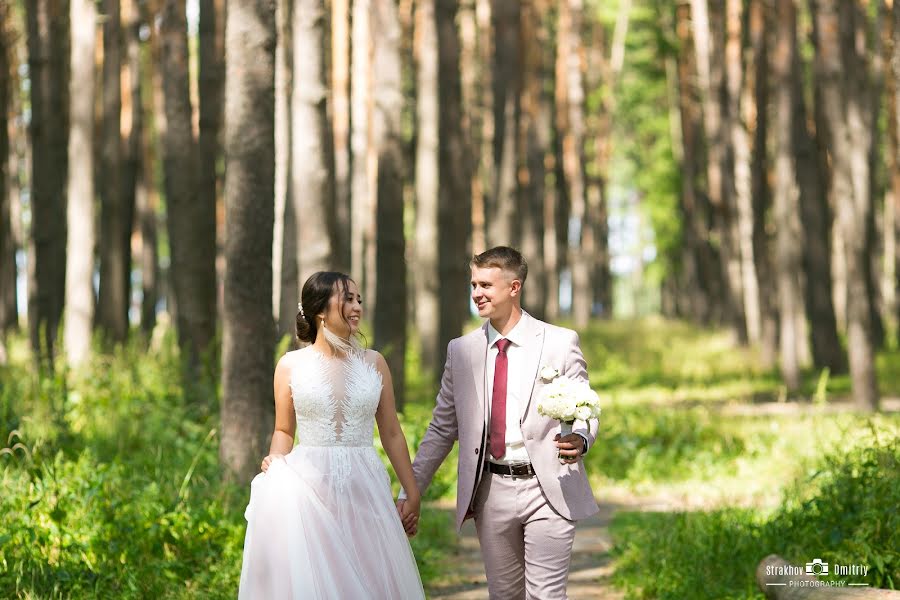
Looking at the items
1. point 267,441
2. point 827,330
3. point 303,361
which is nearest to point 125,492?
point 267,441

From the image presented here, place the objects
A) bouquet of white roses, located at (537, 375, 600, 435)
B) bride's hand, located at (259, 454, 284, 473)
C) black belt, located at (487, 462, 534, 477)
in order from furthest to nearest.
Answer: bride's hand, located at (259, 454, 284, 473), black belt, located at (487, 462, 534, 477), bouquet of white roses, located at (537, 375, 600, 435)

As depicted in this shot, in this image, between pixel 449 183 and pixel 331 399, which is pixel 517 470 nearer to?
pixel 331 399

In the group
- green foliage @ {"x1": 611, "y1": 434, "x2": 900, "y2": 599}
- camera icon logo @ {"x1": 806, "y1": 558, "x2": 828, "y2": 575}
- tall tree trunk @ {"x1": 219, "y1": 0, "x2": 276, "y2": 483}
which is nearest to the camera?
camera icon logo @ {"x1": 806, "y1": 558, "x2": 828, "y2": 575}

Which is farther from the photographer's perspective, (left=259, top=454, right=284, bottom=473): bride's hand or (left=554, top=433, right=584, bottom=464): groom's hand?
(left=259, top=454, right=284, bottom=473): bride's hand

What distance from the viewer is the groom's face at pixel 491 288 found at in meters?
5.57

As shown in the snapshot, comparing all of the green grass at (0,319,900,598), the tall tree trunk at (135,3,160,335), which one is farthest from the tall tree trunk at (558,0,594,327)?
the green grass at (0,319,900,598)

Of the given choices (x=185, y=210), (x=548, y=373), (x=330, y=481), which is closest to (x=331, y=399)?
(x=330, y=481)

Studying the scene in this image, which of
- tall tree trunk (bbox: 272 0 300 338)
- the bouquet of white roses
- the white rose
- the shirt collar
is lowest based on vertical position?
the bouquet of white roses

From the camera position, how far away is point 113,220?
19.6 m

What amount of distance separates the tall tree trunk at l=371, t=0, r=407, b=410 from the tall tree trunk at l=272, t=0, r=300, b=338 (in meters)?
1.15

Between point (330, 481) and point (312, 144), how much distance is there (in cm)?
653

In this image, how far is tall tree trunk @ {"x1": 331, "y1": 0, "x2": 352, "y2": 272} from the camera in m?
22.7

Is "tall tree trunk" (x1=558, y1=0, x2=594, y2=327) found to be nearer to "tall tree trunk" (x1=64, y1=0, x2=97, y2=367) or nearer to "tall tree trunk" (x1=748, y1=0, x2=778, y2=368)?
"tall tree trunk" (x1=748, y1=0, x2=778, y2=368)

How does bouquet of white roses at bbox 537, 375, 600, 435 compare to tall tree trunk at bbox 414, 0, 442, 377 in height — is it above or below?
below
